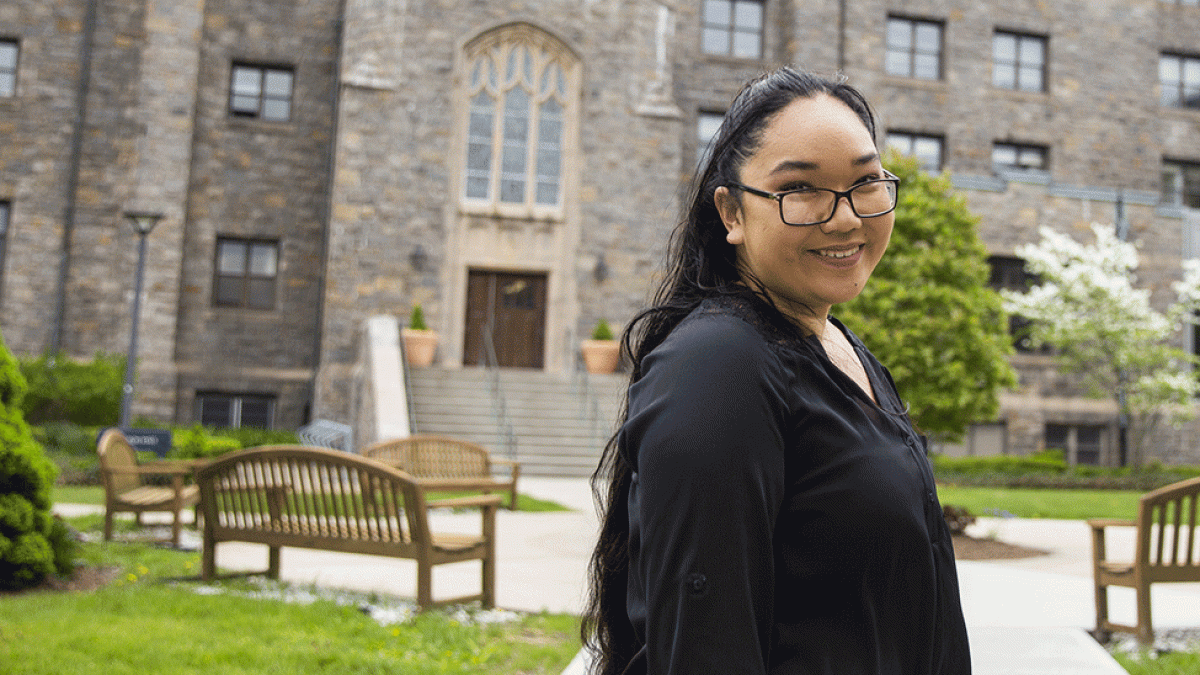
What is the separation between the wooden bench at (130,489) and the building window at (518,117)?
12674mm

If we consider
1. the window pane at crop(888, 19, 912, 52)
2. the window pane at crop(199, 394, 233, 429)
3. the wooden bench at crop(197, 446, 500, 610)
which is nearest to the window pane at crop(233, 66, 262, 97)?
the window pane at crop(199, 394, 233, 429)

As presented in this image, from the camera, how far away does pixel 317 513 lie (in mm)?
5703

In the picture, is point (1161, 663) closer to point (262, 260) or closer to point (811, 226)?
point (811, 226)

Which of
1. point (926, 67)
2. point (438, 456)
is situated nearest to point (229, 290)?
point (438, 456)

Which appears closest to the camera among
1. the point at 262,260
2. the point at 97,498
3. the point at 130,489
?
the point at 130,489

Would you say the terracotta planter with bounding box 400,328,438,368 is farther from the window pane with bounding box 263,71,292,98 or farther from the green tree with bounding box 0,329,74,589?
the green tree with bounding box 0,329,74,589

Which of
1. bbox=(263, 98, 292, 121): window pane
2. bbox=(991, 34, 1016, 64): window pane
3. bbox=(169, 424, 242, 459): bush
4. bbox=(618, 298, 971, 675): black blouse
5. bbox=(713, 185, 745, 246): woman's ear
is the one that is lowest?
bbox=(169, 424, 242, 459): bush

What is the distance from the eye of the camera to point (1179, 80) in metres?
25.9

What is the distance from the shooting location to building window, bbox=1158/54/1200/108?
25812mm

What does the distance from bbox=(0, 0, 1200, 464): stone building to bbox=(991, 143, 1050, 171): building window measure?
67.9 inches

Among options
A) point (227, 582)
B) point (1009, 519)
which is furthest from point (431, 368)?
point (227, 582)

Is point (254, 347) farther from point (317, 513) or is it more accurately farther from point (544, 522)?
point (317, 513)

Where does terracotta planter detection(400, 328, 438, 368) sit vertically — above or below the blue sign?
above

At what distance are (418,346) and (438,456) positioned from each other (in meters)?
8.22
